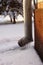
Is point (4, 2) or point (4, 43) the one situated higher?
point (4, 2)

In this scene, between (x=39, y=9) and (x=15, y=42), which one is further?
(x=15, y=42)

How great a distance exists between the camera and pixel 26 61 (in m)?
1.16

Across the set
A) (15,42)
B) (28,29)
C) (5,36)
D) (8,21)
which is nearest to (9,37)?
(5,36)

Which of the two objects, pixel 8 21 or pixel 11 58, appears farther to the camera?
pixel 8 21

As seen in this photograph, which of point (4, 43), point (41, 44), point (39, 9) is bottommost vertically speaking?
point (4, 43)

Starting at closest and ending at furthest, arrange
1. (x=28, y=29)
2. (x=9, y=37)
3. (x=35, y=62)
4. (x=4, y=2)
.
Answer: (x=35, y=62), (x=28, y=29), (x=9, y=37), (x=4, y=2)

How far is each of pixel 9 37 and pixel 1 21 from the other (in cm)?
92

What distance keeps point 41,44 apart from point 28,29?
567mm

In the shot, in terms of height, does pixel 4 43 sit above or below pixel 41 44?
below

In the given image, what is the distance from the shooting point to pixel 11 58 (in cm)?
121

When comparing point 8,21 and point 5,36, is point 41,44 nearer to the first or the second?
point 5,36

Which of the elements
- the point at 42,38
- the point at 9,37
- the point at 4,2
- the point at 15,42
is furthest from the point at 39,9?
the point at 4,2

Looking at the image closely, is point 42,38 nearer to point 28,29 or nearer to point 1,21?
point 28,29

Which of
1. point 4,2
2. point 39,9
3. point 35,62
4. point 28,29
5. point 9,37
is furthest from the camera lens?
point 4,2
